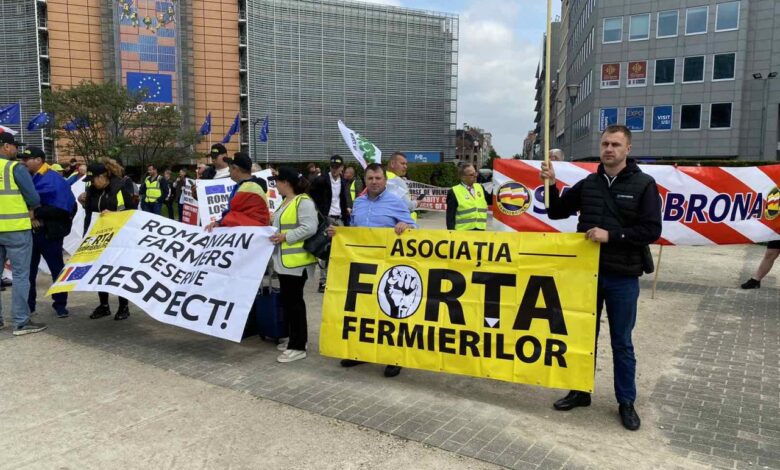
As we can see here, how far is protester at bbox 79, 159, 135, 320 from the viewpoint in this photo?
691cm

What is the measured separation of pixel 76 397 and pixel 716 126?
52336 mm

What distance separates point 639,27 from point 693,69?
18.6 ft

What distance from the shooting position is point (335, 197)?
30.4 ft

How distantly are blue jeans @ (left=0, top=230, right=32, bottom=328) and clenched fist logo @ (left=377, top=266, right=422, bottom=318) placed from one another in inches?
162

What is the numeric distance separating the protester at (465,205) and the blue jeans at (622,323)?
106 inches

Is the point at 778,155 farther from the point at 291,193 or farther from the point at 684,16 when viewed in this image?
the point at 291,193

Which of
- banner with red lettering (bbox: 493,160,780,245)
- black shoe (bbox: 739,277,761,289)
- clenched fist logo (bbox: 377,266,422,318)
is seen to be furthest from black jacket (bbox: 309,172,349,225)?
black shoe (bbox: 739,277,761,289)

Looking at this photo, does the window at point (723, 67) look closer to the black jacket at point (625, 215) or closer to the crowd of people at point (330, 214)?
the crowd of people at point (330, 214)

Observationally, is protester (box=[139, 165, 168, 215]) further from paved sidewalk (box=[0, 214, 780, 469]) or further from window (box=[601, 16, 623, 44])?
window (box=[601, 16, 623, 44])

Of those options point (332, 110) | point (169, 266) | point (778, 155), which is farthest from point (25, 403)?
point (332, 110)

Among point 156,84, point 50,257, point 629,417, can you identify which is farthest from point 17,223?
point 156,84

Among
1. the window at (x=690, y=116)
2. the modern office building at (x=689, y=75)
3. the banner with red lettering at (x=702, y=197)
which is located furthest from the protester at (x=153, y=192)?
the window at (x=690, y=116)

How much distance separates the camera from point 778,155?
47344 mm

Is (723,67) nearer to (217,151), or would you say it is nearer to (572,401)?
(217,151)
